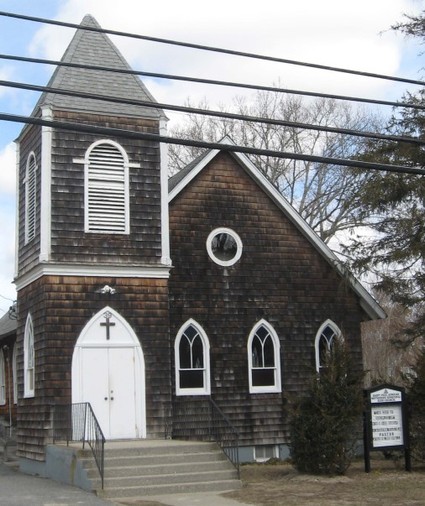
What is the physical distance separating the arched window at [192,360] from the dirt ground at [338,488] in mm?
3028

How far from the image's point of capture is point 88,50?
21.0 meters

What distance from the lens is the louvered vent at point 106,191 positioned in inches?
759

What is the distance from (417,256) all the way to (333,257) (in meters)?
→ 3.08

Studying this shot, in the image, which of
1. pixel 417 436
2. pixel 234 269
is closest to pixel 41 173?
pixel 234 269

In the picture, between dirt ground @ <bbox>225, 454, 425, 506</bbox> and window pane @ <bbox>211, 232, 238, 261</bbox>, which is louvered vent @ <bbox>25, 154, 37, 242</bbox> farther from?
dirt ground @ <bbox>225, 454, 425, 506</bbox>

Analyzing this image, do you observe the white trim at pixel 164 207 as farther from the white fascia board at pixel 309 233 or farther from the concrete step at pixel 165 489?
the concrete step at pixel 165 489

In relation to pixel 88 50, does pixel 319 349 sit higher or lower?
lower

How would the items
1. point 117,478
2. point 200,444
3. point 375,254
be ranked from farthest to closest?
point 375,254 < point 200,444 < point 117,478

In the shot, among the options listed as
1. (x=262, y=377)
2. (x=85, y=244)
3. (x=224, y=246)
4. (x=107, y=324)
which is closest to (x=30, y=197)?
(x=85, y=244)

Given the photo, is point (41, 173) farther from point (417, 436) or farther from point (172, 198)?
point (417, 436)

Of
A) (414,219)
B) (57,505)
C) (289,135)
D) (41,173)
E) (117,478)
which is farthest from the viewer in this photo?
(289,135)

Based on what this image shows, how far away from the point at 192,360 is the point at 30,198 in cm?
548

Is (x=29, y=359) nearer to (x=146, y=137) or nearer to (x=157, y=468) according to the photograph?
(x=157, y=468)

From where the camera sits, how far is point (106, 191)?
1947cm
